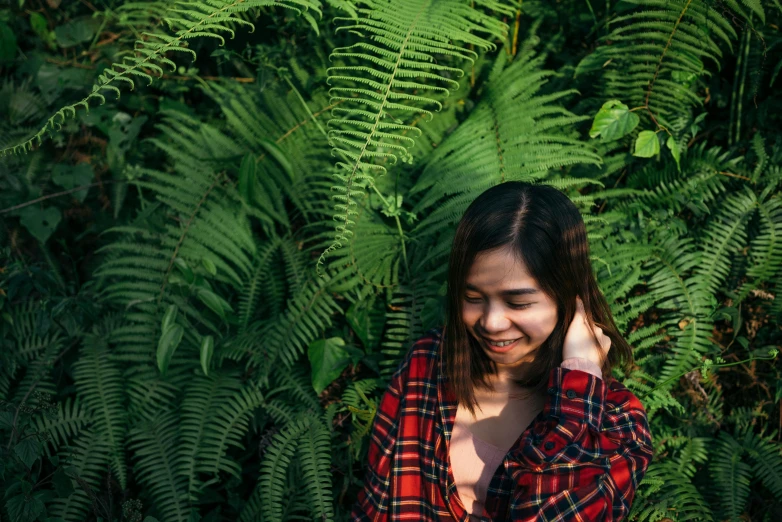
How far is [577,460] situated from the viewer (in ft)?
5.51

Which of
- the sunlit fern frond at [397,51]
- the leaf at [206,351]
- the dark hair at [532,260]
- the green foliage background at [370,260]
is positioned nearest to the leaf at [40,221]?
the green foliage background at [370,260]

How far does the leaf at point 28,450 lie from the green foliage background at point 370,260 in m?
0.01

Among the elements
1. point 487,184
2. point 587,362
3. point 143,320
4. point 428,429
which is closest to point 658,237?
point 487,184

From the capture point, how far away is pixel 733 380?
2.60 m

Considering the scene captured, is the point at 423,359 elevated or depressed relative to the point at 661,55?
depressed

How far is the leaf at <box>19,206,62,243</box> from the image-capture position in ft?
10.4

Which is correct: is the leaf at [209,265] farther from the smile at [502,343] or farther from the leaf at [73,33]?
the leaf at [73,33]

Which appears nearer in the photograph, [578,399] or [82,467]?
[578,399]

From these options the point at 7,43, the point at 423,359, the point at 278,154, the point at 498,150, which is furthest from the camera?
the point at 7,43

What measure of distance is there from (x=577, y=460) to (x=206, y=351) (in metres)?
1.47

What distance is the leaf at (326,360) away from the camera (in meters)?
2.51

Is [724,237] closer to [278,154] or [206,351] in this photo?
[278,154]

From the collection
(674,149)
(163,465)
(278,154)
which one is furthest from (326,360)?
(674,149)

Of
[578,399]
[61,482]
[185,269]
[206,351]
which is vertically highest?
[578,399]
